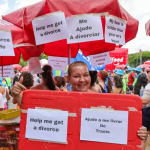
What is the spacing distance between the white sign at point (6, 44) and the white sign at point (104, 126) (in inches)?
43.5

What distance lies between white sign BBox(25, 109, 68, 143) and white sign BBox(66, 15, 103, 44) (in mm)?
815

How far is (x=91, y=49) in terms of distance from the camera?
414 centimetres

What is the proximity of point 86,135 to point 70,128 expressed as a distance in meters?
0.16

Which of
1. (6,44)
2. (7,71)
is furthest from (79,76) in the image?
(7,71)

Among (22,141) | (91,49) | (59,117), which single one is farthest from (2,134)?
(91,49)

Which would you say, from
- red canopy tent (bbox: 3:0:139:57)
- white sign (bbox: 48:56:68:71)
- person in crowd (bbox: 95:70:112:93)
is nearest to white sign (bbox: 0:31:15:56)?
red canopy tent (bbox: 3:0:139:57)

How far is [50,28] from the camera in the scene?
2234mm

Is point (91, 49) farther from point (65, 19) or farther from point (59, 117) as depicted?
point (59, 117)

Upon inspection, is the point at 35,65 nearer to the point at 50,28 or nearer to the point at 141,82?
the point at 50,28

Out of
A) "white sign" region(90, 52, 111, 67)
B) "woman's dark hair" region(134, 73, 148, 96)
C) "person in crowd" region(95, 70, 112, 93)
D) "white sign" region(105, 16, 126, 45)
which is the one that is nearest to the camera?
"white sign" region(105, 16, 126, 45)

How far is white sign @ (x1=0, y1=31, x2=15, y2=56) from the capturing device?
7.57ft

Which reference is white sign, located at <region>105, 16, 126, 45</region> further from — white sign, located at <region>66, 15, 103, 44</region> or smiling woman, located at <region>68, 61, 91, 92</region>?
smiling woman, located at <region>68, 61, 91, 92</region>

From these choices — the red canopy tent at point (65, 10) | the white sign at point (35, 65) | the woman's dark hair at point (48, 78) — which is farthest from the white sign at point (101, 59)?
the red canopy tent at point (65, 10)

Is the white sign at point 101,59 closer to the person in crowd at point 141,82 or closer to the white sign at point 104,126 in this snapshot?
the white sign at point 104,126
